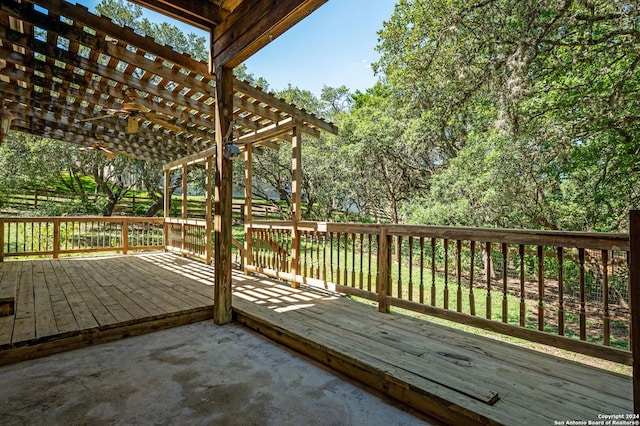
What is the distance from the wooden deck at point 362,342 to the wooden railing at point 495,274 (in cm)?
18

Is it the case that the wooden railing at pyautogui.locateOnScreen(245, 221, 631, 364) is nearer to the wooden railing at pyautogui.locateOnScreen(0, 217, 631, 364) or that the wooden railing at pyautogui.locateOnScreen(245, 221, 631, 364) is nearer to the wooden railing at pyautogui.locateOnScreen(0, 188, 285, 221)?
the wooden railing at pyautogui.locateOnScreen(0, 217, 631, 364)

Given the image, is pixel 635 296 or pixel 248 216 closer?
pixel 635 296

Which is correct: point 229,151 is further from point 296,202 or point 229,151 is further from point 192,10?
point 296,202

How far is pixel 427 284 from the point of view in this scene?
7.76 meters

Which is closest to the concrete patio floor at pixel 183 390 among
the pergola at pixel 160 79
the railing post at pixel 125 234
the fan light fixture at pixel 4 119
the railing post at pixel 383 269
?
the pergola at pixel 160 79

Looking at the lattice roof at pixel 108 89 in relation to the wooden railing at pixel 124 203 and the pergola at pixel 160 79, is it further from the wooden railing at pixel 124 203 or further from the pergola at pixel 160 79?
the wooden railing at pixel 124 203

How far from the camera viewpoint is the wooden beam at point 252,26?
2.25 m

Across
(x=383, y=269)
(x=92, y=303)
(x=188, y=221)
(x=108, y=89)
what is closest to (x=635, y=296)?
(x=383, y=269)

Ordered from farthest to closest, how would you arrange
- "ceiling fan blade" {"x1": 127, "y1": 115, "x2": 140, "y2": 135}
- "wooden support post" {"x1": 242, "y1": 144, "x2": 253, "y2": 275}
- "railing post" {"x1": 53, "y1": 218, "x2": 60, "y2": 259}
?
"railing post" {"x1": 53, "y1": 218, "x2": 60, "y2": 259}
"wooden support post" {"x1": 242, "y1": 144, "x2": 253, "y2": 275}
"ceiling fan blade" {"x1": 127, "y1": 115, "x2": 140, "y2": 135}

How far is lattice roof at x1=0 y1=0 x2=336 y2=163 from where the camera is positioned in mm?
3205

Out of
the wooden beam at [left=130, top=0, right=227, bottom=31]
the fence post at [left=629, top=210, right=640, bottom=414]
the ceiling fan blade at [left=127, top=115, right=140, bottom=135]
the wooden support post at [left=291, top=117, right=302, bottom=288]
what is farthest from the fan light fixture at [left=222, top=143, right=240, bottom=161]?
the fence post at [left=629, top=210, right=640, bottom=414]

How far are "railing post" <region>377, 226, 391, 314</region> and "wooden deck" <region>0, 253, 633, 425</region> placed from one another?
15 centimetres

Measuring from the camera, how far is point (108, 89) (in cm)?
444

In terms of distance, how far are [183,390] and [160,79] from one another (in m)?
4.16
